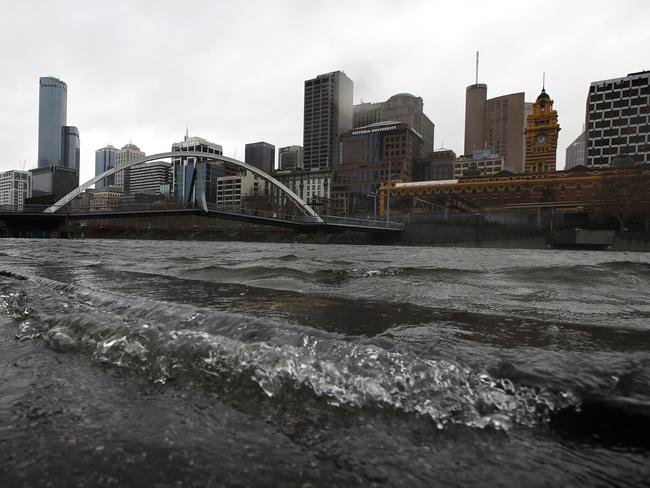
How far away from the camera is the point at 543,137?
106000 millimetres

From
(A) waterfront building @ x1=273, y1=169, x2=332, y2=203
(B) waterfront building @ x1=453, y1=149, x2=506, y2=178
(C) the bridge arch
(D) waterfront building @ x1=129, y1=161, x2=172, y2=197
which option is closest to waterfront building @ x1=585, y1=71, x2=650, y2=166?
(B) waterfront building @ x1=453, y1=149, x2=506, y2=178

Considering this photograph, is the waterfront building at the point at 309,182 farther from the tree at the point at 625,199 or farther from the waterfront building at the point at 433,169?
the tree at the point at 625,199

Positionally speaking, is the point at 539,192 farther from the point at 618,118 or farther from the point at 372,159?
the point at 372,159

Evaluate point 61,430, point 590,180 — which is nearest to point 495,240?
→ point 590,180

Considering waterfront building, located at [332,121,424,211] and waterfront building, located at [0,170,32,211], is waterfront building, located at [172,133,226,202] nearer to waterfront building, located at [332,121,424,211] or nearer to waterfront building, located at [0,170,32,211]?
waterfront building, located at [332,121,424,211]

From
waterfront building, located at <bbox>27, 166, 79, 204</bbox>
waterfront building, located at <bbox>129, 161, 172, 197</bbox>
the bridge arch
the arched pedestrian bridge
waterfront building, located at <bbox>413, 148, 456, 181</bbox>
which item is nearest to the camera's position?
the arched pedestrian bridge

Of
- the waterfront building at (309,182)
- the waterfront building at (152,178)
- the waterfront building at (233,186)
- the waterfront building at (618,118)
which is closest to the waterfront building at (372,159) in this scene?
the waterfront building at (309,182)

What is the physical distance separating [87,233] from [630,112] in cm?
14810

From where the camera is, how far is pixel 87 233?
93.3 m

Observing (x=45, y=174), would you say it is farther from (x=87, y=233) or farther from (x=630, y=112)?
(x=630, y=112)

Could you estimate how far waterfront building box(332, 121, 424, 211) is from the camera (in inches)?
5482

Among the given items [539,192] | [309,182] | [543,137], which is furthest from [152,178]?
[543,137]

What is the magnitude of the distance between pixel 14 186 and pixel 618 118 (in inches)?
7382

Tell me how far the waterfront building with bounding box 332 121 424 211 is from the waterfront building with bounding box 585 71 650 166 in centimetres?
5635
